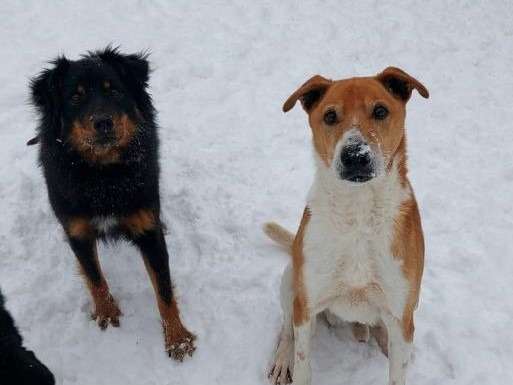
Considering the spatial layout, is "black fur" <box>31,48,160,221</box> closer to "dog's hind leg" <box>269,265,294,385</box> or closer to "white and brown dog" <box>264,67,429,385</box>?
"dog's hind leg" <box>269,265,294,385</box>

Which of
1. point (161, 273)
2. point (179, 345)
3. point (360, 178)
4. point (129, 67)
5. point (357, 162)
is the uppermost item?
point (129, 67)

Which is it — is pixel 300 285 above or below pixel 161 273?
above

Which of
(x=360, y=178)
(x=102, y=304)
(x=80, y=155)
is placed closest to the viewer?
(x=360, y=178)

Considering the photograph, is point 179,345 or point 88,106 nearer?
point 88,106

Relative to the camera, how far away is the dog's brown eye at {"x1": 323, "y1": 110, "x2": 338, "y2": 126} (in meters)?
3.23

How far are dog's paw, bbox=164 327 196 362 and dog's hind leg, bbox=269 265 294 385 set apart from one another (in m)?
0.70

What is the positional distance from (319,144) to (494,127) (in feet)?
14.6

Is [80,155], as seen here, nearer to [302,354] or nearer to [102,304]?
[102,304]

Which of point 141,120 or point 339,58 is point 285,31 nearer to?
point 339,58

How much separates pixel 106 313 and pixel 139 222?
36.1 inches

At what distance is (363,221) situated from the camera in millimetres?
3318

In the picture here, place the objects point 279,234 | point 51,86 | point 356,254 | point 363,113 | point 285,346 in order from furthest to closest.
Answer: point 279,234 → point 285,346 → point 51,86 → point 356,254 → point 363,113

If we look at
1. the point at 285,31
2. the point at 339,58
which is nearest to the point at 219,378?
the point at 339,58

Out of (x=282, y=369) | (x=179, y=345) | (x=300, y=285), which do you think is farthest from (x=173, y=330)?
(x=300, y=285)
